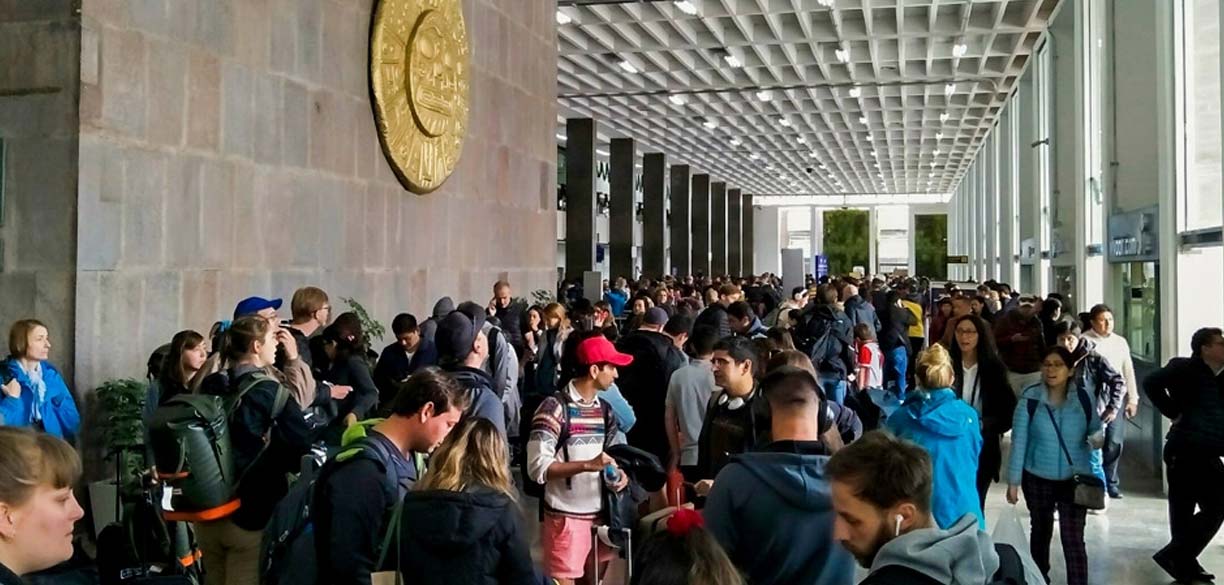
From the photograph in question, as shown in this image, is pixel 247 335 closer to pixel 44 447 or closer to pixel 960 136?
pixel 44 447

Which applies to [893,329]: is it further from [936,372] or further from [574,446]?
[574,446]

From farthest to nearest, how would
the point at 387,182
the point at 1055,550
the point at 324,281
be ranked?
the point at 387,182
the point at 324,281
the point at 1055,550

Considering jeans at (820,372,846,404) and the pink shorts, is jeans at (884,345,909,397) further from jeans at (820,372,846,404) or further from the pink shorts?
the pink shorts

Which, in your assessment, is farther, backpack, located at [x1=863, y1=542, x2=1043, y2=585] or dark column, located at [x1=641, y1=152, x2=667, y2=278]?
dark column, located at [x1=641, y1=152, x2=667, y2=278]

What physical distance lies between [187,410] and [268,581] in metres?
1.39

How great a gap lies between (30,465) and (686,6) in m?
17.7

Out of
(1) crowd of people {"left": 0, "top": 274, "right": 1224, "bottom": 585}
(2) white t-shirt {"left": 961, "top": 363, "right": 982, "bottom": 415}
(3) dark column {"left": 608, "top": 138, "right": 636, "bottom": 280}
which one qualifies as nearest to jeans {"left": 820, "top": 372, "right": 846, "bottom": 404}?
(1) crowd of people {"left": 0, "top": 274, "right": 1224, "bottom": 585}

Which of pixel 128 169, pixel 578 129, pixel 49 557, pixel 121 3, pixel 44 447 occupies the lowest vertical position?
pixel 49 557

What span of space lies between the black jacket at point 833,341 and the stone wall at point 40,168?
527cm

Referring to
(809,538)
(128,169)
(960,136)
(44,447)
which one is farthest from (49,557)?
(960,136)

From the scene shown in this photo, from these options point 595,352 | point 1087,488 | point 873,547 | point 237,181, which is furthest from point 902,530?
point 237,181

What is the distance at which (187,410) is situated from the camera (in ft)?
13.6

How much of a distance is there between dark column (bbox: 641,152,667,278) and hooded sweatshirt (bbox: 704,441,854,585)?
34.4 m

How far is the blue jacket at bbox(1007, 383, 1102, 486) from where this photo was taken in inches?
237
